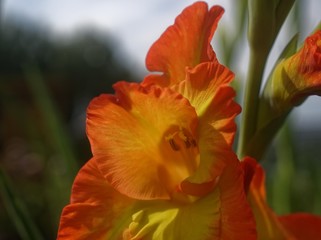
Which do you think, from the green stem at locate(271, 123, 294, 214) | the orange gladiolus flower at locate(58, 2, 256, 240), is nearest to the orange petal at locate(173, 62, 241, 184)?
the orange gladiolus flower at locate(58, 2, 256, 240)

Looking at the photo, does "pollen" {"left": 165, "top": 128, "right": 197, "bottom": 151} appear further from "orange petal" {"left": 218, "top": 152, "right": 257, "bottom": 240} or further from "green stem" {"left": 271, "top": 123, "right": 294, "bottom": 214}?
"green stem" {"left": 271, "top": 123, "right": 294, "bottom": 214}

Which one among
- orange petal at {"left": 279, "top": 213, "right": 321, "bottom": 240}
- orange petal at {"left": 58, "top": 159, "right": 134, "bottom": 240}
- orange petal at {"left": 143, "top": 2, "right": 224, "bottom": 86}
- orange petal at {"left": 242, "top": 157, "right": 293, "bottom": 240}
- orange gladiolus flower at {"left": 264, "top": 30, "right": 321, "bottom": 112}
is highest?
orange petal at {"left": 143, "top": 2, "right": 224, "bottom": 86}

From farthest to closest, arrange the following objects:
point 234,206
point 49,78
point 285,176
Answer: point 49,78 → point 285,176 → point 234,206

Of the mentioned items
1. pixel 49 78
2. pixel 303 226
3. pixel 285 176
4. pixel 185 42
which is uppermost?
pixel 185 42

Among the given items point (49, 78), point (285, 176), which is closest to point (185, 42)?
point (285, 176)

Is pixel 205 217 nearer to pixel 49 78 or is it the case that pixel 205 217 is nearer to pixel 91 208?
pixel 91 208

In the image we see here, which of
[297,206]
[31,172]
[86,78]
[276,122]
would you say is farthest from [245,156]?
[86,78]

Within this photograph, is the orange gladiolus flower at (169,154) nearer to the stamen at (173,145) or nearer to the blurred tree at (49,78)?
the stamen at (173,145)

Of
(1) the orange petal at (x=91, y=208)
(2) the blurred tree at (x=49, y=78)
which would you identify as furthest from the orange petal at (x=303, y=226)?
(2) the blurred tree at (x=49, y=78)
